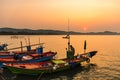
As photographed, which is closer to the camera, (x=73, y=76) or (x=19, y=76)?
(x=19, y=76)

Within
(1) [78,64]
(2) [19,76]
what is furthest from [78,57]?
(2) [19,76]

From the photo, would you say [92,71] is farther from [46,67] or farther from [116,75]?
[46,67]

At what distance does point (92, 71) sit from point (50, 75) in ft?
28.6

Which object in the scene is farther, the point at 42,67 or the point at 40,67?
the point at 42,67

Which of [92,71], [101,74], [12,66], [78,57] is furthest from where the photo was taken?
[78,57]

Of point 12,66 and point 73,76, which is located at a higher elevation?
point 12,66

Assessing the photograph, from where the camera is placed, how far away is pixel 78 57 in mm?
41375

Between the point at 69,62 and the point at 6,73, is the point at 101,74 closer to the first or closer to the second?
the point at 69,62

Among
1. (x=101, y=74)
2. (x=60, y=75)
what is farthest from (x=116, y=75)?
(x=60, y=75)

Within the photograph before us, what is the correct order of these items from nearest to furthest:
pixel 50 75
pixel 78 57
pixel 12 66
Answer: pixel 12 66, pixel 50 75, pixel 78 57

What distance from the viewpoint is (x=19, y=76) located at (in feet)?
106

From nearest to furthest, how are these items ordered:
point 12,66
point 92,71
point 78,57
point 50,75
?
1. point 12,66
2. point 50,75
3. point 92,71
4. point 78,57

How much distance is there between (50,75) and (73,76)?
3810 millimetres

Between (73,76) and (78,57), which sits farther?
(78,57)
